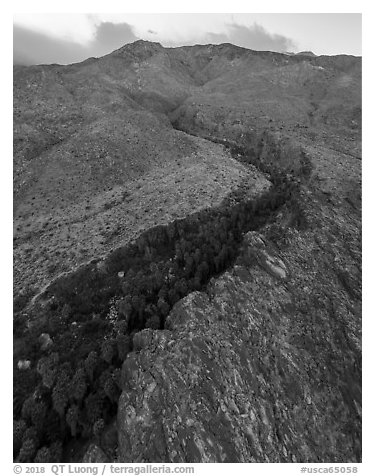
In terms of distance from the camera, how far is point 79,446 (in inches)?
832

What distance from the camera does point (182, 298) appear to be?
96.6 ft

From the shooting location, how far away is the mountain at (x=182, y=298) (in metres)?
22.2

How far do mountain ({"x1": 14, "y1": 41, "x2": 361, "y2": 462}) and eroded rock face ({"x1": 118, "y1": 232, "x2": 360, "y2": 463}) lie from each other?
105 mm

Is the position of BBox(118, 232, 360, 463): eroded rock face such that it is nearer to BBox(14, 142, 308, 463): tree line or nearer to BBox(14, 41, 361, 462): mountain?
BBox(14, 41, 361, 462): mountain

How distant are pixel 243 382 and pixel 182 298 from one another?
8.60m

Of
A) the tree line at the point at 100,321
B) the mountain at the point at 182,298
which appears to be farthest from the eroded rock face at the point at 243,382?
the tree line at the point at 100,321

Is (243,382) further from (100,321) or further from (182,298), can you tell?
(100,321)

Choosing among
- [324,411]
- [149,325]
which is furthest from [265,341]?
[149,325]

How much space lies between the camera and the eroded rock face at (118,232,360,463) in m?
21.4

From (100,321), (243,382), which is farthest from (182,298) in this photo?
(243,382)

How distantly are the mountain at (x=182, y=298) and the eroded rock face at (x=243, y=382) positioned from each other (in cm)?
11

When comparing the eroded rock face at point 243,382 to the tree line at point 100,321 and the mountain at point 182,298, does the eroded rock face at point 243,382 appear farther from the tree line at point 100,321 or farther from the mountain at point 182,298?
the tree line at point 100,321

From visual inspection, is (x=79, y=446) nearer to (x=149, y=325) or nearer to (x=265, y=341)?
(x=149, y=325)

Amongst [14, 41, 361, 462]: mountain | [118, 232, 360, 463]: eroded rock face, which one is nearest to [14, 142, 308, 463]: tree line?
[14, 41, 361, 462]: mountain
